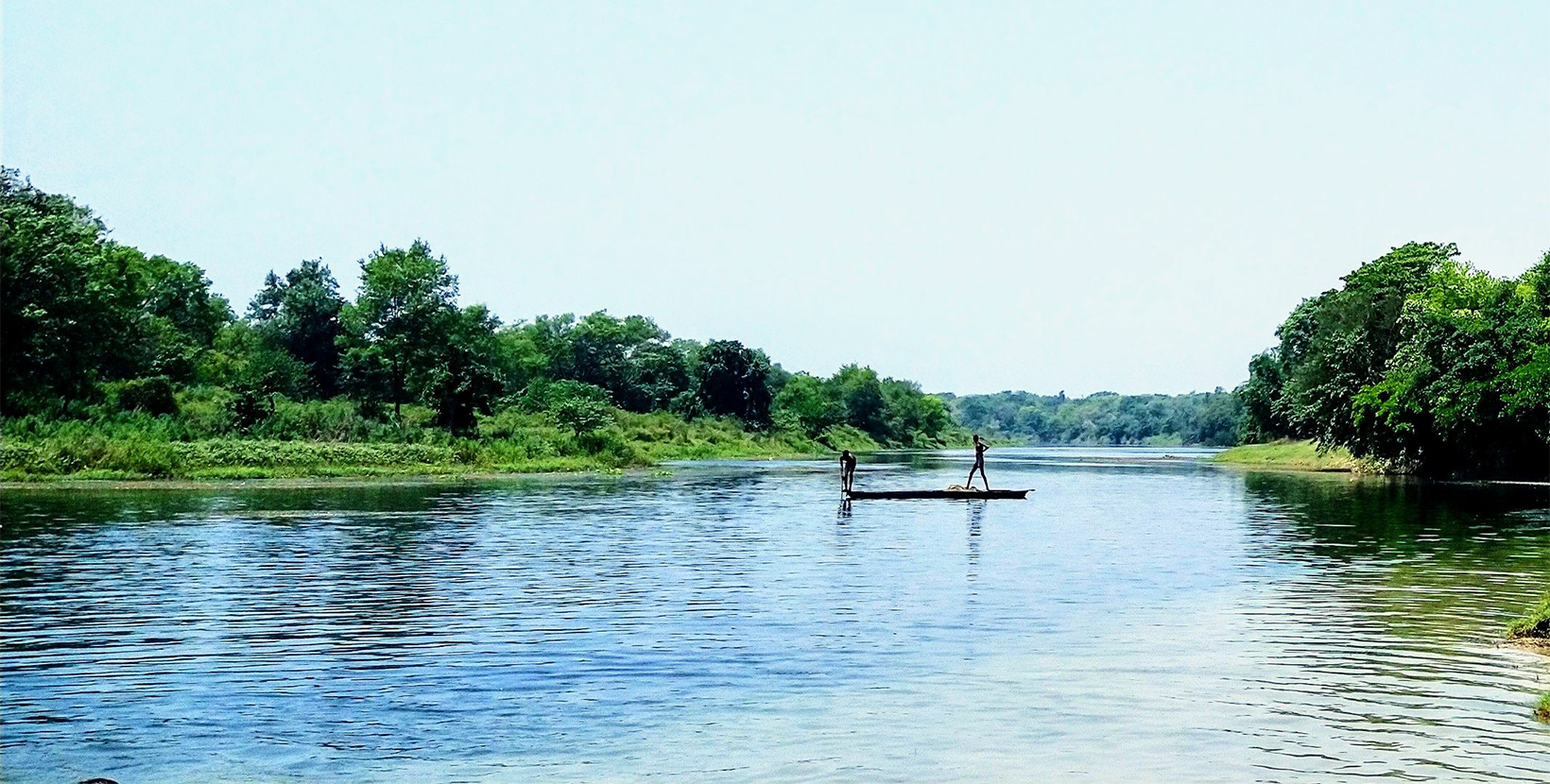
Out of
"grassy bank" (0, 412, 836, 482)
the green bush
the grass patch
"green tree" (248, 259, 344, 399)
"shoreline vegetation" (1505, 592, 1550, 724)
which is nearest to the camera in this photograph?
"shoreline vegetation" (1505, 592, 1550, 724)

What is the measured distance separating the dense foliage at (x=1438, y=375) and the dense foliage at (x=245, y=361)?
150 ft

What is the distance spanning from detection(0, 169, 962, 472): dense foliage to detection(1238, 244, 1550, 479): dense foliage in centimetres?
4583

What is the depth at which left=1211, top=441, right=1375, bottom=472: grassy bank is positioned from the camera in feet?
328

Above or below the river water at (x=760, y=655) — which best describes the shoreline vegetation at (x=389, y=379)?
above

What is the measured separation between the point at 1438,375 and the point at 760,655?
222 ft

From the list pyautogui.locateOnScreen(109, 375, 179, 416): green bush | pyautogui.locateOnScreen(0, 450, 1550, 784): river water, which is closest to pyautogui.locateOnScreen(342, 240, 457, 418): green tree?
pyautogui.locateOnScreen(109, 375, 179, 416): green bush

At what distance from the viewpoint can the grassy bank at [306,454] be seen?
61.0 metres

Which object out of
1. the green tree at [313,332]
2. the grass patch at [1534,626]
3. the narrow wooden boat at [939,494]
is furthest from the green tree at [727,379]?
the grass patch at [1534,626]

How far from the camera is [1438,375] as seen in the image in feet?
251

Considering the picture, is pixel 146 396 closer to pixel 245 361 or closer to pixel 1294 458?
pixel 245 361

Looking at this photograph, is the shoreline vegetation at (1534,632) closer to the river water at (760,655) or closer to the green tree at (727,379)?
the river water at (760,655)

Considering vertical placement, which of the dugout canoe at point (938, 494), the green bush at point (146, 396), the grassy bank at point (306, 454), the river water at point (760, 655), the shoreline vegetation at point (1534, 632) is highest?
the green bush at point (146, 396)

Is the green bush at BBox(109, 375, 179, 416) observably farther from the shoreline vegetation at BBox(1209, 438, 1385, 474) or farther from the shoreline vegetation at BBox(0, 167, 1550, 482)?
the shoreline vegetation at BBox(1209, 438, 1385, 474)

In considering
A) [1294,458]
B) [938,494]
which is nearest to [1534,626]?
[938,494]
